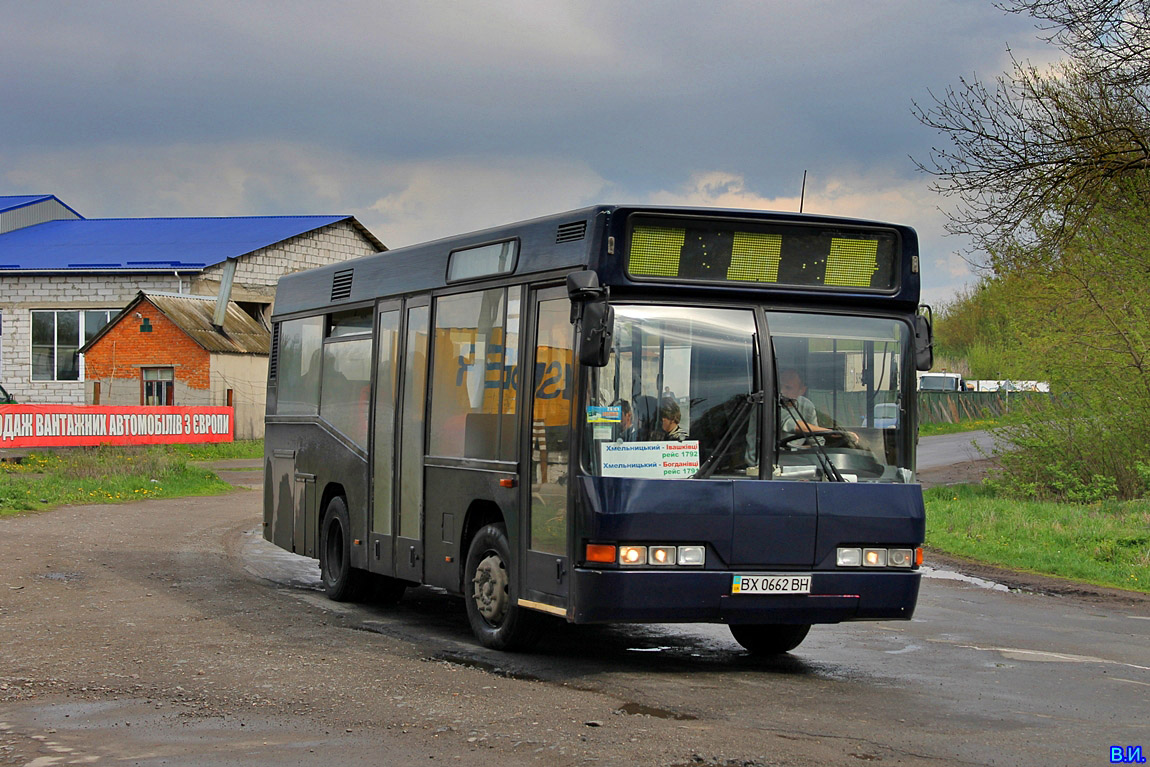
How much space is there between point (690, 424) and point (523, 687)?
1911 mm

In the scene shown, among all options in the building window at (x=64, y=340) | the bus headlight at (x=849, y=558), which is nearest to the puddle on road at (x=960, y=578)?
the bus headlight at (x=849, y=558)

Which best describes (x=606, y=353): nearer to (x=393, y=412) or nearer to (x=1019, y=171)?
(x=393, y=412)

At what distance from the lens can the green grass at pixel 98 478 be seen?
24.2 m

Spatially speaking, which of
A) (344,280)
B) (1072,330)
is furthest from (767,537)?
(1072,330)

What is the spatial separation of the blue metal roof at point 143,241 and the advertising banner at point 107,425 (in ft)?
51.3

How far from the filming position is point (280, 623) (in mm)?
10945

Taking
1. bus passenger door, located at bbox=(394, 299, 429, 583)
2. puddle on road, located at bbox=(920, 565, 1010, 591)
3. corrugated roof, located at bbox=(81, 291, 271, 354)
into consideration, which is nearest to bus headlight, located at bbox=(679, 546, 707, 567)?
bus passenger door, located at bbox=(394, 299, 429, 583)

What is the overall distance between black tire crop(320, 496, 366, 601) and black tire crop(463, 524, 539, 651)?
284 cm

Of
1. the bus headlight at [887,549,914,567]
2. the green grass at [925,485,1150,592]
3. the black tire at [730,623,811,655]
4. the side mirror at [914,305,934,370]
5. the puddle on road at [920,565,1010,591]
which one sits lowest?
the puddle on road at [920,565,1010,591]

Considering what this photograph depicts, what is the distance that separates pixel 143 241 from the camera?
59969 mm

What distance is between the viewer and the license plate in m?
8.39

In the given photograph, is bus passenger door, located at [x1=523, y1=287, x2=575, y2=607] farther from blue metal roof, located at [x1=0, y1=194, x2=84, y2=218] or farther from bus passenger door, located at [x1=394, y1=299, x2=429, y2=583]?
blue metal roof, located at [x1=0, y1=194, x2=84, y2=218]

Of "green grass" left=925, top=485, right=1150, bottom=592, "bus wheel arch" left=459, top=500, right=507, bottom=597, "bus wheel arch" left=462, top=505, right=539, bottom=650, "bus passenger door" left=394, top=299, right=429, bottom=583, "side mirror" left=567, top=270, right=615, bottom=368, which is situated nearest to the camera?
"side mirror" left=567, top=270, right=615, bottom=368

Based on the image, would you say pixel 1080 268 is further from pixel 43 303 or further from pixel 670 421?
pixel 43 303
